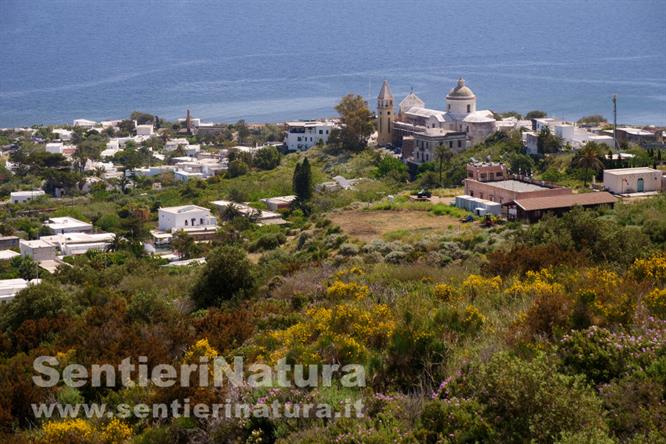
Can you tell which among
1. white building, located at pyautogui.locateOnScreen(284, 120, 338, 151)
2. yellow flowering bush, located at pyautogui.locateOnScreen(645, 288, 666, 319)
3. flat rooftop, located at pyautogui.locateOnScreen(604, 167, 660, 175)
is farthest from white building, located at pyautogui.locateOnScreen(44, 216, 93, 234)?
yellow flowering bush, located at pyautogui.locateOnScreen(645, 288, 666, 319)

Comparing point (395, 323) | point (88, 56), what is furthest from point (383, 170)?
point (88, 56)

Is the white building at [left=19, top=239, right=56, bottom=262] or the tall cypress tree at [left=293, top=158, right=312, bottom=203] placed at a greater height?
the tall cypress tree at [left=293, top=158, right=312, bottom=203]

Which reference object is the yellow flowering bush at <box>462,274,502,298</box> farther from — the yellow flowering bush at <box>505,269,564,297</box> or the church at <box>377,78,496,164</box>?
the church at <box>377,78,496,164</box>

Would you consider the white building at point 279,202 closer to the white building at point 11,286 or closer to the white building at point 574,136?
the white building at point 574,136

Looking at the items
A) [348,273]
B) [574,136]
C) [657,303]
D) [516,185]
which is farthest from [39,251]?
[657,303]

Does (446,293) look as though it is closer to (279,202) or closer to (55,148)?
(279,202)
